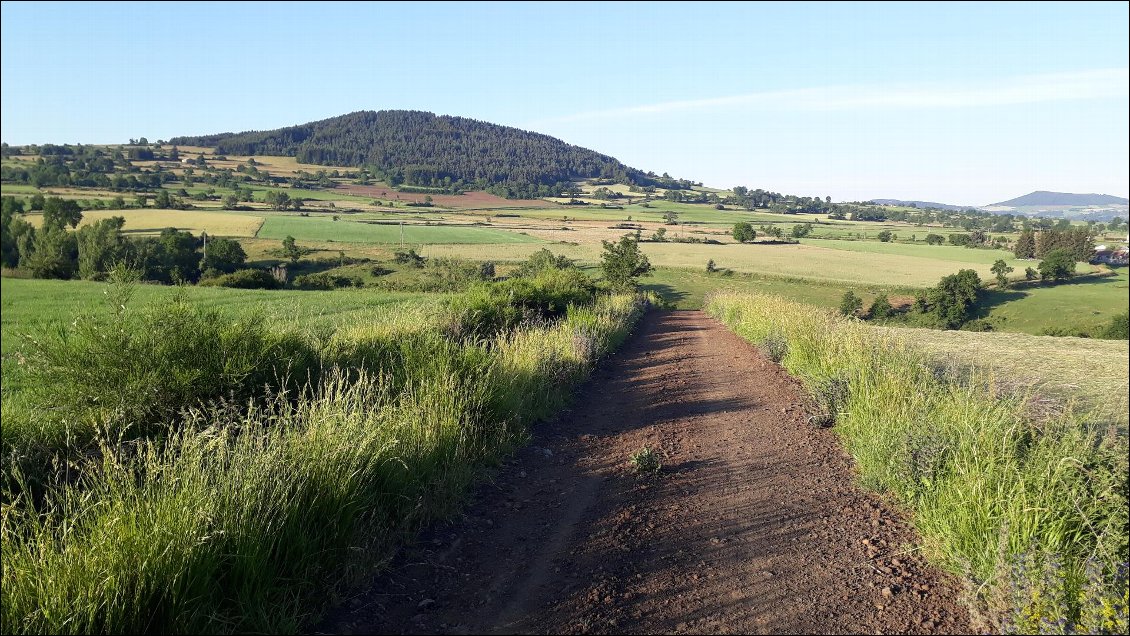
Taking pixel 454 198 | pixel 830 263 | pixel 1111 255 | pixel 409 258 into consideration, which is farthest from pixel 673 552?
pixel 454 198

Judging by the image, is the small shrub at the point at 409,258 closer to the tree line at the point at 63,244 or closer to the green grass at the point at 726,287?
the tree line at the point at 63,244

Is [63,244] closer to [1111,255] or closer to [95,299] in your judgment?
[95,299]

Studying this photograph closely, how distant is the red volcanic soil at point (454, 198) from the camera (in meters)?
69.8

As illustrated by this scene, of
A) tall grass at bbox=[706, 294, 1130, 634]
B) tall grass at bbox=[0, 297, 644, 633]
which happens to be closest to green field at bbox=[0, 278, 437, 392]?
tall grass at bbox=[0, 297, 644, 633]

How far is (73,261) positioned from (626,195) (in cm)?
5414

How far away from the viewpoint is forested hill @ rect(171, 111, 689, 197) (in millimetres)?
77625

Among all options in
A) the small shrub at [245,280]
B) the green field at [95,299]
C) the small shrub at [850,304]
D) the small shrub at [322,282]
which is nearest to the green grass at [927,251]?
the small shrub at [850,304]

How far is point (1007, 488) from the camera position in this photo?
169 inches

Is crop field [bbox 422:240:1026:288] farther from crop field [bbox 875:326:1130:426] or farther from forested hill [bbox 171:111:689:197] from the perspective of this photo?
forested hill [bbox 171:111:689:197]

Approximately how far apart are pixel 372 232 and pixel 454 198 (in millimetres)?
16392

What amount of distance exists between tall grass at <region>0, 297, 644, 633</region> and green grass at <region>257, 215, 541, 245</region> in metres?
45.6

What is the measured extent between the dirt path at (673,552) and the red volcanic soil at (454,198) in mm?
63805

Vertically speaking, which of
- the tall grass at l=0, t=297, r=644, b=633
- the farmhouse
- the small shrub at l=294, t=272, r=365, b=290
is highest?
the farmhouse

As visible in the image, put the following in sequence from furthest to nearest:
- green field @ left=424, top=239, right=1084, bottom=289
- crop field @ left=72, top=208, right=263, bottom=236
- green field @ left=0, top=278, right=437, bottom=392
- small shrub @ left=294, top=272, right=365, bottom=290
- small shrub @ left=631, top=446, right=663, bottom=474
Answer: small shrub @ left=294, top=272, right=365, bottom=290, crop field @ left=72, top=208, right=263, bottom=236, green field @ left=0, top=278, right=437, bottom=392, green field @ left=424, top=239, right=1084, bottom=289, small shrub @ left=631, top=446, right=663, bottom=474
